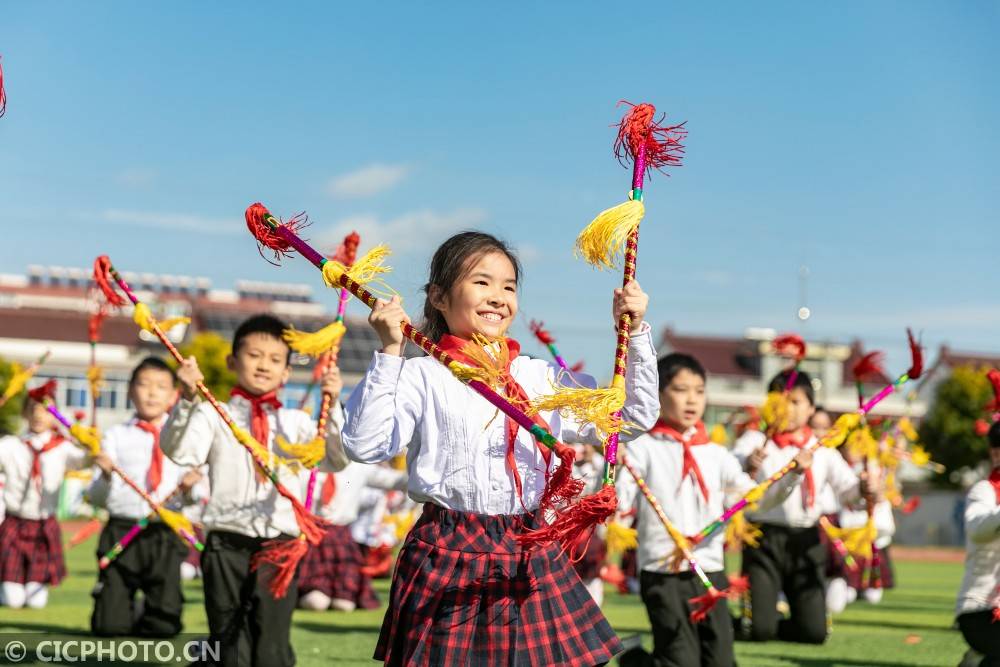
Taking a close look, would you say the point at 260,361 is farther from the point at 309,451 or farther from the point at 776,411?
the point at 776,411

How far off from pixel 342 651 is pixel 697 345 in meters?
54.4

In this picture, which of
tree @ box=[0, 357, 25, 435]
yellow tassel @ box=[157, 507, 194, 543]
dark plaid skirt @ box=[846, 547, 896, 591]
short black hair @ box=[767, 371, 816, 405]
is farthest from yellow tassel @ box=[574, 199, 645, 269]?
tree @ box=[0, 357, 25, 435]

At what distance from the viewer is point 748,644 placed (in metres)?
9.62

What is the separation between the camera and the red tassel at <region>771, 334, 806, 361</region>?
30.0 ft

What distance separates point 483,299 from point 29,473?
8028 mm

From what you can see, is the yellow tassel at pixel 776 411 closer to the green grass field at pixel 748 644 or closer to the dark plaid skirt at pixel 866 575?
the green grass field at pixel 748 644

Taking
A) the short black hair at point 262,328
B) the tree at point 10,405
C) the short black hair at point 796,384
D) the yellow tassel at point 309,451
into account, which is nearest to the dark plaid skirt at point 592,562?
the short black hair at point 796,384

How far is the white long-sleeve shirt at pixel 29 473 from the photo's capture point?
36.8 ft

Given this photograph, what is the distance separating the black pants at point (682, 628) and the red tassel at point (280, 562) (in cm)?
176

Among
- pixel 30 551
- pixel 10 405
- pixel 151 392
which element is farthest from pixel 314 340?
pixel 10 405

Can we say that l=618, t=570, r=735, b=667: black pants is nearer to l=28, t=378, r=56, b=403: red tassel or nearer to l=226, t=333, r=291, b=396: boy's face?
l=226, t=333, r=291, b=396: boy's face

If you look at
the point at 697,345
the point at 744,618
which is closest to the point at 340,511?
the point at 744,618

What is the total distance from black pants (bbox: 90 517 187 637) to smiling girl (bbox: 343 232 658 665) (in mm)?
5267

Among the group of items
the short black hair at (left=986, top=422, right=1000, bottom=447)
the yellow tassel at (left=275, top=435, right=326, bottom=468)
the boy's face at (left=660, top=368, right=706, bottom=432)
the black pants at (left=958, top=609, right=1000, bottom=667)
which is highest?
the boy's face at (left=660, top=368, right=706, bottom=432)
